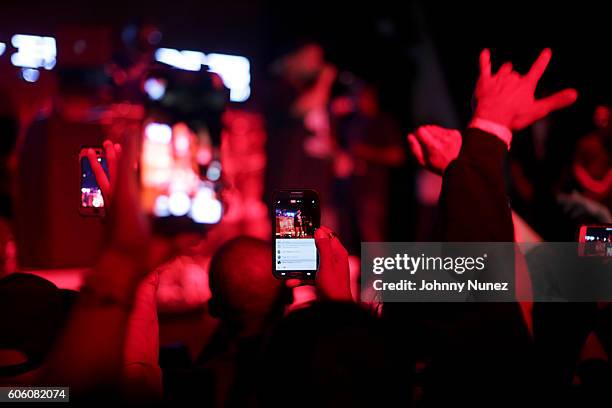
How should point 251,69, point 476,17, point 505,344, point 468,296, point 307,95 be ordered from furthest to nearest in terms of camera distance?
point 251,69 < point 307,95 < point 476,17 < point 468,296 < point 505,344

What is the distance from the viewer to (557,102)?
991mm

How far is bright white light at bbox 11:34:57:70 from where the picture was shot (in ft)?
13.8

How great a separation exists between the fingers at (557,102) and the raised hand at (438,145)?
24 centimetres

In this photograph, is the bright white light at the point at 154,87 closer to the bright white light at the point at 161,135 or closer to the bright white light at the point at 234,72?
the bright white light at the point at 161,135

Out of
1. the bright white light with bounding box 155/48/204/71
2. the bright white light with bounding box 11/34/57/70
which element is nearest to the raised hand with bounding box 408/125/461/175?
the bright white light with bounding box 11/34/57/70

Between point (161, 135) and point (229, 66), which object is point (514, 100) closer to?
point (161, 135)

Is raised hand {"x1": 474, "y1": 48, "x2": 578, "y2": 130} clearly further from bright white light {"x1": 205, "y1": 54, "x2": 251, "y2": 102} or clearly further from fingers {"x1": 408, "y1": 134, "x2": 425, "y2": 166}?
bright white light {"x1": 205, "y1": 54, "x2": 251, "y2": 102}

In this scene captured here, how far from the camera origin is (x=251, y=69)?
5996 millimetres

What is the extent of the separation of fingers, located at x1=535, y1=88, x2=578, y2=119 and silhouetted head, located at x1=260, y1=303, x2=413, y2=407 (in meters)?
0.47

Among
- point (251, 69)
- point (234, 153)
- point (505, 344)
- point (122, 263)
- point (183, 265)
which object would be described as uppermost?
point (251, 69)

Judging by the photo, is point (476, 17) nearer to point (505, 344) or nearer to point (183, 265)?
point (183, 265)

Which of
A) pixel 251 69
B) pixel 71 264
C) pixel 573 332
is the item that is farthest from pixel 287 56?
pixel 573 332

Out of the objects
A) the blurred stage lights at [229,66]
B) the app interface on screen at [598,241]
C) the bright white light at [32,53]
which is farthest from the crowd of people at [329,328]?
the blurred stage lights at [229,66]

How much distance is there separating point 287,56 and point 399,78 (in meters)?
1.10
